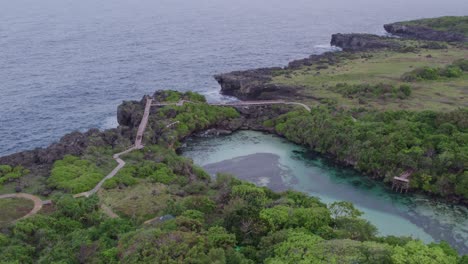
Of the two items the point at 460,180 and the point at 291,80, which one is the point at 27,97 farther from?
the point at 460,180

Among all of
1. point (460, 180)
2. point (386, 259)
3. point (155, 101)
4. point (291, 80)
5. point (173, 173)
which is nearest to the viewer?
point (386, 259)

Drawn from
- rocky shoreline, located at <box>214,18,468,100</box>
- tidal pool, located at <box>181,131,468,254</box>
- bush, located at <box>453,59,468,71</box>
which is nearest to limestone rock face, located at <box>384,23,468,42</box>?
rocky shoreline, located at <box>214,18,468,100</box>

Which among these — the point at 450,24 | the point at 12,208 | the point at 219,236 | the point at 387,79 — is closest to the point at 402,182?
the point at 219,236

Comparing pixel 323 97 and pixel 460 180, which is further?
pixel 323 97

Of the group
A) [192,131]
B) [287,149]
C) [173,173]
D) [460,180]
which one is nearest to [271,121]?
[287,149]

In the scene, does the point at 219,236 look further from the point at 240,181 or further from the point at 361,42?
the point at 361,42

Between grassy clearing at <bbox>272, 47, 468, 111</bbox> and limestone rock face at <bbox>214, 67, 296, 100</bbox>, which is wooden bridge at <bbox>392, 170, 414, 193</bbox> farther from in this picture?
limestone rock face at <bbox>214, 67, 296, 100</bbox>
